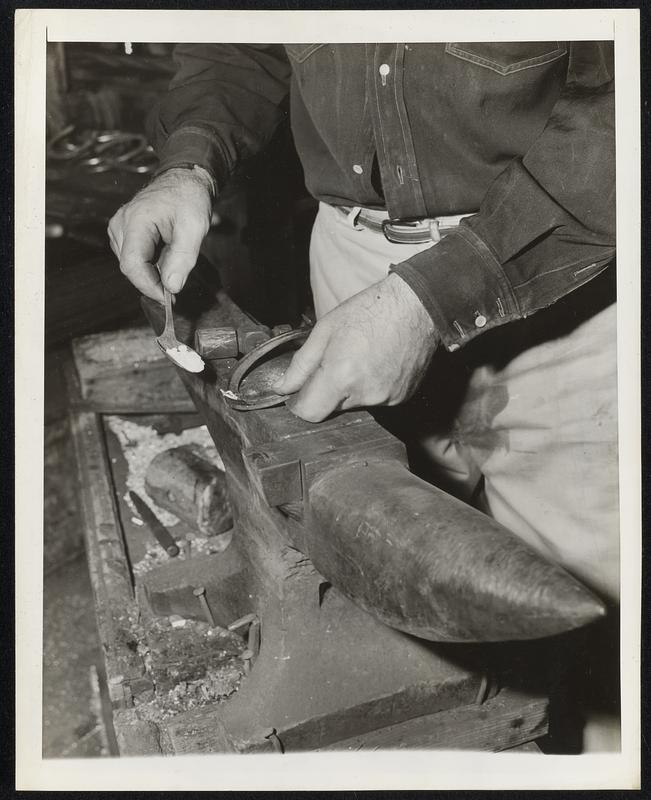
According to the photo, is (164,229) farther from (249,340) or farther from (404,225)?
(404,225)

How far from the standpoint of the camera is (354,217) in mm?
1277

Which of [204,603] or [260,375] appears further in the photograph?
[204,603]

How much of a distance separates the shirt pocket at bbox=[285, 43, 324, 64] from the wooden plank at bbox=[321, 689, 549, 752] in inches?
38.1

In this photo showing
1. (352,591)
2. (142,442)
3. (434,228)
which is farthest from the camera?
(142,442)

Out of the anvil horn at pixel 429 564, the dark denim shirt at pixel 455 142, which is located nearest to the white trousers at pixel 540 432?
the dark denim shirt at pixel 455 142

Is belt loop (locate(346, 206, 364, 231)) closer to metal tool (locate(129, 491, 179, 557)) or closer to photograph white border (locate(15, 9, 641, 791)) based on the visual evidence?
photograph white border (locate(15, 9, 641, 791))

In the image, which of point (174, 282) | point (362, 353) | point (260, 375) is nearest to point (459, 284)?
point (362, 353)

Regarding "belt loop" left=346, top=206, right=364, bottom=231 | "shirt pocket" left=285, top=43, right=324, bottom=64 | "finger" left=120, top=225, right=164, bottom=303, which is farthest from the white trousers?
"finger" left=120, top=225, right=164, bottom=303

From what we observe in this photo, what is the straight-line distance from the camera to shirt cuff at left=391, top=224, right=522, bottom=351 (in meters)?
0.89

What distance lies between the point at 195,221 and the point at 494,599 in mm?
760

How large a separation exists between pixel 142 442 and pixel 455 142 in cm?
101

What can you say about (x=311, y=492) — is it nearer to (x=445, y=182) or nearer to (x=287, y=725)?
(x=287, y=725)

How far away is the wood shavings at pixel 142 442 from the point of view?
5.18ft

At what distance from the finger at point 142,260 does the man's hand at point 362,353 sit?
278 mm
